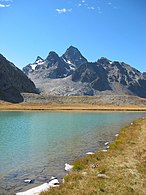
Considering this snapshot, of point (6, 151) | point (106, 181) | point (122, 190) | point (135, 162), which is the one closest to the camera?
point (122, 190)

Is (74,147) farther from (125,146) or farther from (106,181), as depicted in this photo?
(106,181)

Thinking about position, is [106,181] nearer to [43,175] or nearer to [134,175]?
[134,175]

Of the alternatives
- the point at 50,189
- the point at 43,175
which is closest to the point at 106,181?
the point at 50,189

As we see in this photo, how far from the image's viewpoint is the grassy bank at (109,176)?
1562cm

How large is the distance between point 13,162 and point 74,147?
32.1ft

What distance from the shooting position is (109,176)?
18422mm

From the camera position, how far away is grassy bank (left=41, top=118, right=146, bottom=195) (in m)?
15.6

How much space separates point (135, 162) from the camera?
2238 centimetres

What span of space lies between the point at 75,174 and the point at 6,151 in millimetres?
13357

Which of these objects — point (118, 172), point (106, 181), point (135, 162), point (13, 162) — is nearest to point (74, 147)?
point (13, 162)

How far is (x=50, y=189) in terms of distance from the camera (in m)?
16.2

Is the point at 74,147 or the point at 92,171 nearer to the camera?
the point at 92,171

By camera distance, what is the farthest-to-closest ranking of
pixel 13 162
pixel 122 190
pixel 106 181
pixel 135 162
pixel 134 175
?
pixel 13 162 < pixel 135 162 < pixel 134 175 < pixel 106 181 < pixel 122 190

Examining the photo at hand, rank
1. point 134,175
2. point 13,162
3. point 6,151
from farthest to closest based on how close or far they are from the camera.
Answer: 1. point 6,151
2. point 13,162
3. point 134,175
